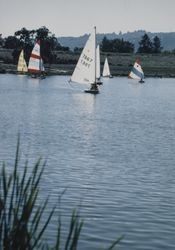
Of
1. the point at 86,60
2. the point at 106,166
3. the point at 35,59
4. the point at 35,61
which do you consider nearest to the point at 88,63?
the point at 86,60

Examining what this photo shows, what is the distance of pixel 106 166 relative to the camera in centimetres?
3469

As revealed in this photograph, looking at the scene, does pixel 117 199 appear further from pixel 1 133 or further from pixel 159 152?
pixel 1 133

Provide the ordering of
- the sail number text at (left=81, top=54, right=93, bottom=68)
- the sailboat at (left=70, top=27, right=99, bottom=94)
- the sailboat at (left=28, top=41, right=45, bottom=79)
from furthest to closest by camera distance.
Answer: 1. the sailboat at (left=28, top=41, right=45, bottom=79)
2. the sail number text at (left=81, top=54, right=93, bottom=68)
3. the sailboat at (left=70, top=27, right=99, bottom=94)

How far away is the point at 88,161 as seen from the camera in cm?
3634

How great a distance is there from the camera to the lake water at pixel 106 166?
21609 millimetres

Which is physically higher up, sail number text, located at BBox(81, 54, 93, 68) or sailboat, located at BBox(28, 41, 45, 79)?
sail number text, located at BBox(81, 54, 93, 68)

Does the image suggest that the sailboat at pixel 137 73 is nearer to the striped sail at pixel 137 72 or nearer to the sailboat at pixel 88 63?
the striped sail at pixel 137 72

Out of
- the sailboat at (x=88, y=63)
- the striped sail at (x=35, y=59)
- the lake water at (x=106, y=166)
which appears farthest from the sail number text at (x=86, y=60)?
the striped sail at (x=35, y=59)

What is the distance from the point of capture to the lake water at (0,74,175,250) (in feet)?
70.9

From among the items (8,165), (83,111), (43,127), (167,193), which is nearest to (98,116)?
(83,111)

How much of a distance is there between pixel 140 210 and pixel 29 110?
5333 cm

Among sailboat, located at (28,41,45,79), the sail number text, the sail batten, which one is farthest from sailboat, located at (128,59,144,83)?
the sail number text

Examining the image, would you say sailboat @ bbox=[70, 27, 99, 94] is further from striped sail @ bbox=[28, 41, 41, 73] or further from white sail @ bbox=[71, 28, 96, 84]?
striped sail @ bbox=[28, 41, 41, 73]

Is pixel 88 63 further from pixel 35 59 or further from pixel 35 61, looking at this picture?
pixel 35 61
